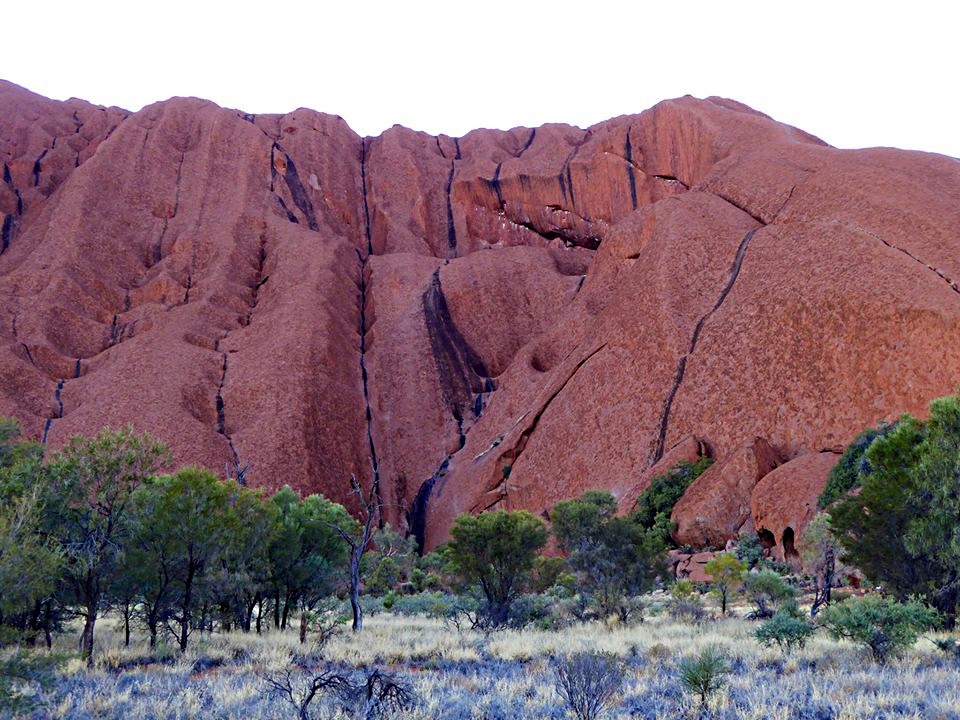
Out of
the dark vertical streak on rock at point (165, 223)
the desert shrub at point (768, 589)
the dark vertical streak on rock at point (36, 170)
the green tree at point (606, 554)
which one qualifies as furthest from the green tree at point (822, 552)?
the dark vertical streak on rock at point (36, 170)

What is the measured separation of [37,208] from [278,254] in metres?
25.3

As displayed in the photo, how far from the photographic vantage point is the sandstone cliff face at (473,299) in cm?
4603

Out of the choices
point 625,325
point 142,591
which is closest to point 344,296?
point 625,325

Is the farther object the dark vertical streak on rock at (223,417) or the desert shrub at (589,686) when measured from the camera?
the dark vertical streak on rock at (223,417)

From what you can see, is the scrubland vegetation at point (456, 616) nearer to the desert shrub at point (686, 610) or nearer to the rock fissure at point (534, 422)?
the desert shrub at point (686, 610)

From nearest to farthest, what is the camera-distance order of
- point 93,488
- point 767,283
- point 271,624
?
1. point 93,488
2. point 271,624
3. point 767,283

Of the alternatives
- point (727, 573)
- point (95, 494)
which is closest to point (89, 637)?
point (95, 494)

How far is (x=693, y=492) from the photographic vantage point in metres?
41.8

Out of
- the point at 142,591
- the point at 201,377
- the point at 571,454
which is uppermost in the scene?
the point at 201,377

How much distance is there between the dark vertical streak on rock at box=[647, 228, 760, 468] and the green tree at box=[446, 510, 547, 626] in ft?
74.4

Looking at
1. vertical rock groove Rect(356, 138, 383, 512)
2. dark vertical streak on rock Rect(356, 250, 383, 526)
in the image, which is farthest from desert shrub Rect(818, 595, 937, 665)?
dark vertical streak on rock Rect(356, 250, 383, 526)

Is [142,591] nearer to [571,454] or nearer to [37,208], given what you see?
[571,454]

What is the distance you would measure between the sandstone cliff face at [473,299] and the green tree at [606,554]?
45.7 ft

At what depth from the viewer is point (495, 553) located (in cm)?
2572
